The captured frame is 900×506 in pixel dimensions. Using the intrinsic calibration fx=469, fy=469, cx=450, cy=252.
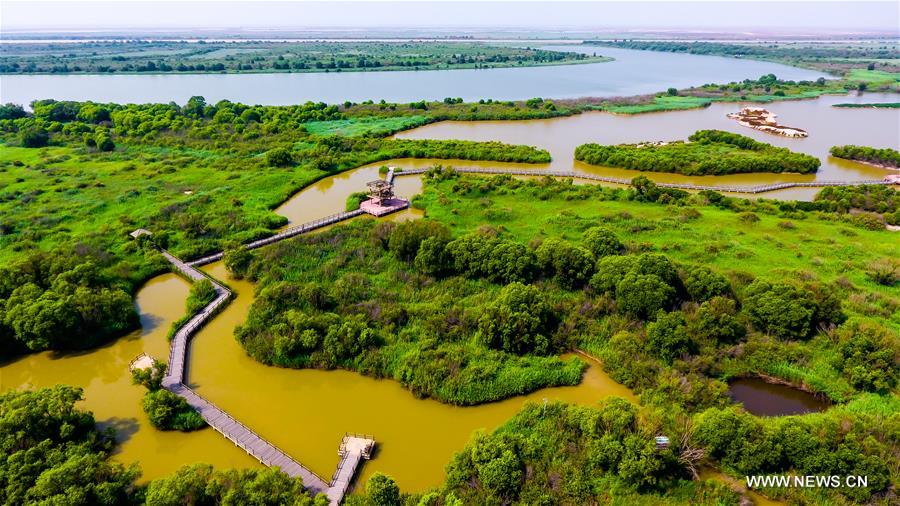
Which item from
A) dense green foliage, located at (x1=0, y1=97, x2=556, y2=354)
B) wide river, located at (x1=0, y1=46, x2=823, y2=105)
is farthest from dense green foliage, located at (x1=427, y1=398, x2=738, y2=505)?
wide river, located at (x1=0, y1=46, x2=823, y2=105)

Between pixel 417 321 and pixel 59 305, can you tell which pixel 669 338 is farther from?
pixel 59 305

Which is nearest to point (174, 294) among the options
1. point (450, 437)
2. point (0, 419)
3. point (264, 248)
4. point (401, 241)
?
point (264, 248)

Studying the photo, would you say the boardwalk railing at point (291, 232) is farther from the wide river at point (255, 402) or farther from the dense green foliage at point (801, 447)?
the dense green foliage at point (801, 447)

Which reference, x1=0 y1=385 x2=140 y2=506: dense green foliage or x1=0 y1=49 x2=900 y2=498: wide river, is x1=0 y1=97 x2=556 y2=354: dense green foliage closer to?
x1=0 y1=49 x2=900 y2=498: wide river

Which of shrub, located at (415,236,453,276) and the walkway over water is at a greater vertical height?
shrub, located at (415,236,453,276)

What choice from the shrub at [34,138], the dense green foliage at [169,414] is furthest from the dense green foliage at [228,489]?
the shrub at [34,138]

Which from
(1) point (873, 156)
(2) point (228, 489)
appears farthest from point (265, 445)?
(1) point (873, 156)
